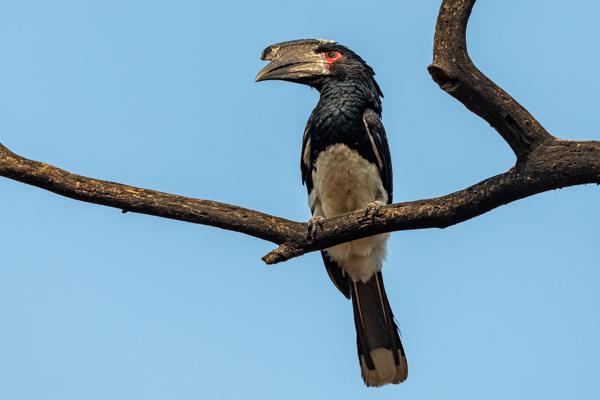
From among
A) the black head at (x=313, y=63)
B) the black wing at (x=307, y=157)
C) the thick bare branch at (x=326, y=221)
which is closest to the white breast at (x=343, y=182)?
the black wing at (x=307, y=157)

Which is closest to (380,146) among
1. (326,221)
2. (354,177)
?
(354,177)

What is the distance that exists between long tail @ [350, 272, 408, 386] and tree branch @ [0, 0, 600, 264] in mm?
1641

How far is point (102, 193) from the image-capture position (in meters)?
4.58

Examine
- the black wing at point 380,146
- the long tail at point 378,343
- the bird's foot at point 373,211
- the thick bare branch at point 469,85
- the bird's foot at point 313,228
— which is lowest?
the long tail at point 378,343

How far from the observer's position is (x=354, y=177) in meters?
6.09

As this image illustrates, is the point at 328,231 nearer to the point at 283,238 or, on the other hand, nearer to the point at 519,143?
the point at 283,238

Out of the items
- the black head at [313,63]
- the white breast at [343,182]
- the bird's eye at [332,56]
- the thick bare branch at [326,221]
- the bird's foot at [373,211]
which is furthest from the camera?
the bird's eye at [332,56]

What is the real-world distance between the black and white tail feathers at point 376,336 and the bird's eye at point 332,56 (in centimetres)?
165

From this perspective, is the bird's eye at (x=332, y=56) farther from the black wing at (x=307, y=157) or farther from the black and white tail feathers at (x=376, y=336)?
the black and white tail feathers at (x=376, y=336)

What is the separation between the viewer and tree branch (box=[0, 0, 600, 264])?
4129mm

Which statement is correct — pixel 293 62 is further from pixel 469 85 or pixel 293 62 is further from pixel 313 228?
pixel 469 85

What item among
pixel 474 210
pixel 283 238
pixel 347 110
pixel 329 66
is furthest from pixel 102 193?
pixel 329 66

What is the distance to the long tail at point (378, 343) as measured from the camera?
246 inches

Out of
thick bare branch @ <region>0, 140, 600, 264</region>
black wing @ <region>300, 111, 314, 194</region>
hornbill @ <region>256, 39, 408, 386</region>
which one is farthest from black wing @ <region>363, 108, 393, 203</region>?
thick bare branch @ <region>0, 140, 600, 264</region>
